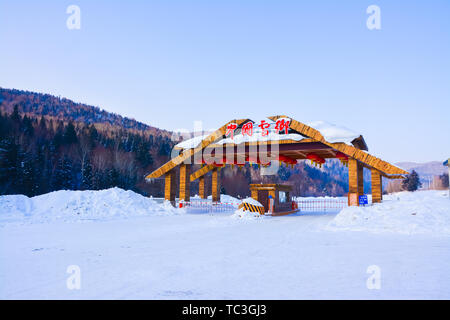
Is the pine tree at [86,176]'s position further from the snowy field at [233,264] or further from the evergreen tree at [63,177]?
the snowy field at [233,264]

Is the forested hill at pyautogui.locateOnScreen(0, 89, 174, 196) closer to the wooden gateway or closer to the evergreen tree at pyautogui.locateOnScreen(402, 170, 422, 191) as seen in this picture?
the wooden gateway

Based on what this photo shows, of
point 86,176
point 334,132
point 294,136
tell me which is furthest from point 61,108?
point 334,132

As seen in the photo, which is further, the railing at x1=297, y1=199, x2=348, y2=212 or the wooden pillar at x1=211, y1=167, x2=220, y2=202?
the railing at x1=297, y1=199, x2=348, y2=212

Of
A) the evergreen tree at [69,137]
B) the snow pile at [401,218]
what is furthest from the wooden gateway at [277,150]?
the evergreen tree at [69,137]

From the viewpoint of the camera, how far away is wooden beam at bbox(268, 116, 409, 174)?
18344 millimetres

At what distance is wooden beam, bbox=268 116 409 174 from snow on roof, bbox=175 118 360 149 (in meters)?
0.33

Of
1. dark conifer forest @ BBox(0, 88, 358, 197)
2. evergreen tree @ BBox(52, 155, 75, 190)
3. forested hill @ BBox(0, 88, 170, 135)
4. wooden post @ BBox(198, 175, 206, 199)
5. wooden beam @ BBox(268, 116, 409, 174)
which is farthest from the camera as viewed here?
forested hill @ BBox(0, 88, 170, 135)

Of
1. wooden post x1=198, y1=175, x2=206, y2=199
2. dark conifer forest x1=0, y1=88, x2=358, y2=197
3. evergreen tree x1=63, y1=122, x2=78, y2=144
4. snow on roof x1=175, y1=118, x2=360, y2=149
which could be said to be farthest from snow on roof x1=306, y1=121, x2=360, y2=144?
evergreen tree x1=63, y1=122, x2=78, y2=144

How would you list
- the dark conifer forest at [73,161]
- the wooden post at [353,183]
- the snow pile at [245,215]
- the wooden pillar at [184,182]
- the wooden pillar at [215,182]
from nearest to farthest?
the snow pile at [245,215]
the wooden post at [353,183]
the wooden pillar at [184,182]
the wooden pillar at [215,182]
the dark conifer forest at [73,161]

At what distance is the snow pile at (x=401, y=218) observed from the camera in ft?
39.5

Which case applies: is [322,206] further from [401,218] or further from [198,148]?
[401,218]

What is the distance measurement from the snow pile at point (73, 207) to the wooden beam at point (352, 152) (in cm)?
1145

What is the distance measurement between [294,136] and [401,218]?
10.6 m

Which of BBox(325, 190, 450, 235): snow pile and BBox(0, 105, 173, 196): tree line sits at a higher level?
BBox(0, 105, 173, 196): tree line
